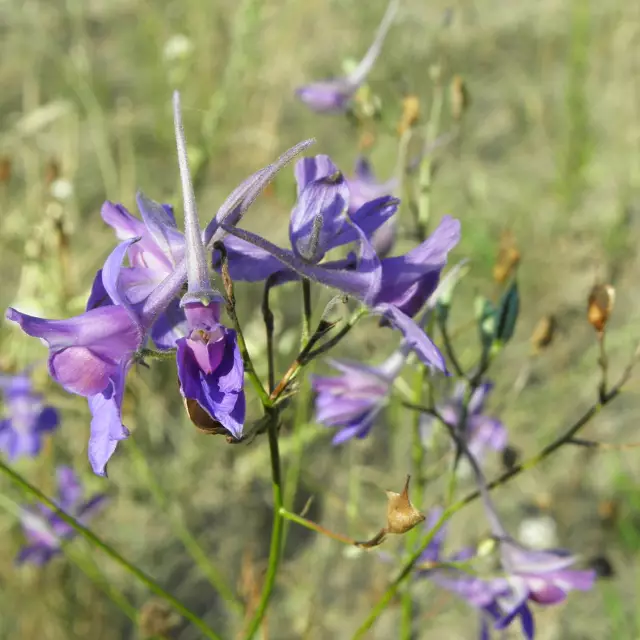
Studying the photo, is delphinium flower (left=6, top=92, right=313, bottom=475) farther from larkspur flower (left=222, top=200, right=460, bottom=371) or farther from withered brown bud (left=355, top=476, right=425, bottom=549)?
withered brown bud (left=355, top=476, right=425, bottom=549)

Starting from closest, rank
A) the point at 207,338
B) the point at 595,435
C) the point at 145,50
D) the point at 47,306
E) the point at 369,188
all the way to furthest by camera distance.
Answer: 1. the point at 207,338
2. the point at 369,188
3. the point at 47,306
4. the point at 595,435
5. the point at 145,50

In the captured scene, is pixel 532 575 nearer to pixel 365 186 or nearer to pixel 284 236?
pixel 365 186

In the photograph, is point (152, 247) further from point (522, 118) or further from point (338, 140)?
point (522, 118)

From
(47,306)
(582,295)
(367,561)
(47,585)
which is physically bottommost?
(367,561)

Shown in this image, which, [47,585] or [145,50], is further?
[145,50]

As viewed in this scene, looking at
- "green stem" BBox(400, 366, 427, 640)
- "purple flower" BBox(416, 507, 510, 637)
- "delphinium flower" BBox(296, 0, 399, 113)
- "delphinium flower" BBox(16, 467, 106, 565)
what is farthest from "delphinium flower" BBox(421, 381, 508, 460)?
"delphinium flower" BBox(16, 467, 106, 565)

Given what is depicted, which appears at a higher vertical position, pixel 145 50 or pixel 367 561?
pixel 145 50

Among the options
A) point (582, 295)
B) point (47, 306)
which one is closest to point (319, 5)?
point (582, 295)

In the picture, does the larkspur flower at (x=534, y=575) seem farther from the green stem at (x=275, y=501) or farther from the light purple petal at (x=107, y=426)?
the light purple petal at (x=107, y=426)

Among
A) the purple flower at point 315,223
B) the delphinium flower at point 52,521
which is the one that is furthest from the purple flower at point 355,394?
the delphinium flower at point 52,521
